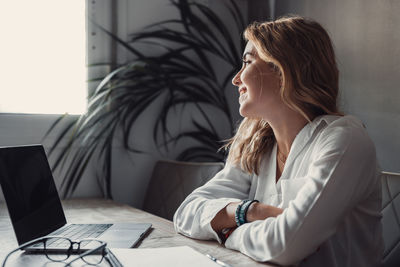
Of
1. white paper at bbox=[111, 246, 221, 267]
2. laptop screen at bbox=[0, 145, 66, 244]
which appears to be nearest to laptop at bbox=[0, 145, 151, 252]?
laptop screen at bbox=[0, 145, 66, 244]

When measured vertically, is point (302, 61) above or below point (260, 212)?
above

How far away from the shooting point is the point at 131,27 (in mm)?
2637

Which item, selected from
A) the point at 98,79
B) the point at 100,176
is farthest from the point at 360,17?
the point at 100,176

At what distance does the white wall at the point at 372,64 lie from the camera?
188 cm

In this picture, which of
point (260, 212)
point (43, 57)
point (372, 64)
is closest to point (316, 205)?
point (260, 212)

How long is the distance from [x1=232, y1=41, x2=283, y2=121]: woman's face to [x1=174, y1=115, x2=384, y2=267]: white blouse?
143 mm

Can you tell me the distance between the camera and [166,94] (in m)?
2.71

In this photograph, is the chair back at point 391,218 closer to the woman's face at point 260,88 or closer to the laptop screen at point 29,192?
the woman's face at point 260,88

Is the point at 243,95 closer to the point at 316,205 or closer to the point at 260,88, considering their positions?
the point at 260,88

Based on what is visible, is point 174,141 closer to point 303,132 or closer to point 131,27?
point 131,27

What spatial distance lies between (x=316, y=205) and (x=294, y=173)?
0.31m

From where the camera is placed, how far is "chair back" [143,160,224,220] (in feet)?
7.53

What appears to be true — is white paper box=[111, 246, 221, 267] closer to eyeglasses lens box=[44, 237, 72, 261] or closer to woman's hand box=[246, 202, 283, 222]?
eyeglasses lens box=[44, 237, 72, 261]

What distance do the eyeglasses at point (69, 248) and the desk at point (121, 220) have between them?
0.11ft
